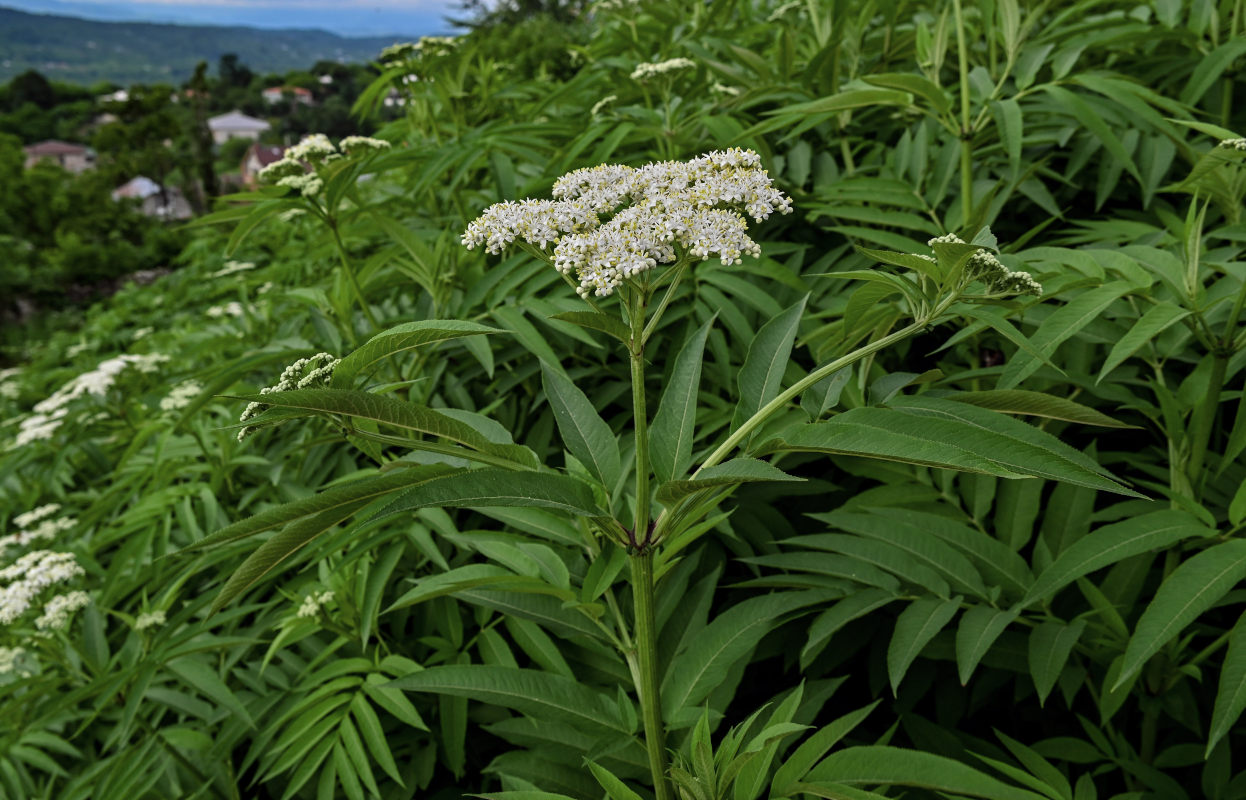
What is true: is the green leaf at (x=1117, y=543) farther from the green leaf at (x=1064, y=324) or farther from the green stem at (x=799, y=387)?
the green stem at (x=799, y=387)

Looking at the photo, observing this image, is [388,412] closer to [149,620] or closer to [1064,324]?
[1064,324]

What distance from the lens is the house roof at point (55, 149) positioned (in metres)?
93.6

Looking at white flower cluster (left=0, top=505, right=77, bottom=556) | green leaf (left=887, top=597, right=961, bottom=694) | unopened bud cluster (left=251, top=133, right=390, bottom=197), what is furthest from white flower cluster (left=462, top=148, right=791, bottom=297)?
white flower cluster (left=0, top=505, right=77, bottom=556)

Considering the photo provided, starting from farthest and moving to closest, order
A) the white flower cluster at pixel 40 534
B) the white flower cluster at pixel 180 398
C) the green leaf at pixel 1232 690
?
1. the white flower cluster at pixel 40 534
2. the white flower cluster at pixel 180 398
3. the green leaf at pixel 1232 690

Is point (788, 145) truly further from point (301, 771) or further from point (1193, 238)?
point (301, 771)

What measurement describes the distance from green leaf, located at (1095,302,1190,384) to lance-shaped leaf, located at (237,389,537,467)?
1.16 m

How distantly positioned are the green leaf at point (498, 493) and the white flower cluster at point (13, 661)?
2790 mm

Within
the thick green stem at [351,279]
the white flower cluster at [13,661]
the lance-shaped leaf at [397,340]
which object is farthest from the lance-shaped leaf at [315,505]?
the white flower cluster at [13,661]

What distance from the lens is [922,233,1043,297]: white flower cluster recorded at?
3.89 feet

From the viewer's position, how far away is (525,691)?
146 cm

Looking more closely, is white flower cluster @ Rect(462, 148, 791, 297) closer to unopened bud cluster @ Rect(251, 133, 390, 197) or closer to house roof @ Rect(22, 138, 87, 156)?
unopened bud cluster @ Rect(251, 133, 390, 197)

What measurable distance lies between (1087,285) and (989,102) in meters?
0.74

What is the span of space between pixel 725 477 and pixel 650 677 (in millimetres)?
530

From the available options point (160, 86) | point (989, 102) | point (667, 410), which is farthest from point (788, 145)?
point (160, 86)
